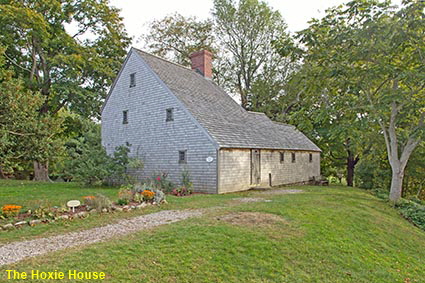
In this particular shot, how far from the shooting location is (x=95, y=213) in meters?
7.79

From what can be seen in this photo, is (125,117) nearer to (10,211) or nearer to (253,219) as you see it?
(10,211)

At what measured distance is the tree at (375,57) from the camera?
10453 millimetres

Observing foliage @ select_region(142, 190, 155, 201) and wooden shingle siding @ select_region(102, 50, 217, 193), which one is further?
wooden shingle siding @ select_region(102, 50, 217, 193)

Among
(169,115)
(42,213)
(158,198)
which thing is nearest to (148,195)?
(158,198)

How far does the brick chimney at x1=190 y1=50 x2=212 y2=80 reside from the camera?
21438mm

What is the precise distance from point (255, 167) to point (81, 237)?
10925mm

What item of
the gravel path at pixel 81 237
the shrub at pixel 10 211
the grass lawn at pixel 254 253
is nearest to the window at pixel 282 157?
the grass lawn at pixel 254 253

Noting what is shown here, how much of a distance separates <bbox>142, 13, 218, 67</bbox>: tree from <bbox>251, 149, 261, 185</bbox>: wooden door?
18.8 m

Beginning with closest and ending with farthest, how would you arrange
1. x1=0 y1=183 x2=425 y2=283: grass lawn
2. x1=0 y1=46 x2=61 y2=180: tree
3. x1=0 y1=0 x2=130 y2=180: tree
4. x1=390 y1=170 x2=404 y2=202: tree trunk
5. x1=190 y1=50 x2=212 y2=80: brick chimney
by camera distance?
x1=0 y1=183 x2=425 y2=283: grass lawn
x1=0 y1=46 x2=61 y2=180: tree
x1=390 y1=170 x2=404 y2=202: tree trunk
x1=0 y1=0 x2=130 y2=180: tree
x1=190 y1=50 x2=212 y2=80: brick chimney

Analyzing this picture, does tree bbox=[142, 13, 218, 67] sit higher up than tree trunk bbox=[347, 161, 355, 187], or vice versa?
tree bbox=[142, 13, 218, 67]

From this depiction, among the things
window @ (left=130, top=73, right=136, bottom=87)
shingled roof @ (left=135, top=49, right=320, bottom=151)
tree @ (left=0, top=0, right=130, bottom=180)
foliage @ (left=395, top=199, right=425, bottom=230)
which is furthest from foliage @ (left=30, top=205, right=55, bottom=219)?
tree @ (left=0, top=0, right=130, bottom=180)

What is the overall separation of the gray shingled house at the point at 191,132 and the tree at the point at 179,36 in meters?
12.5

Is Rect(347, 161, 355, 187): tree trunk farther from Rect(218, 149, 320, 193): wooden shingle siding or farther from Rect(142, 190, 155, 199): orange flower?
Rect(142, 190, 155, 199): orange flower

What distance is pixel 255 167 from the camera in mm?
15477
